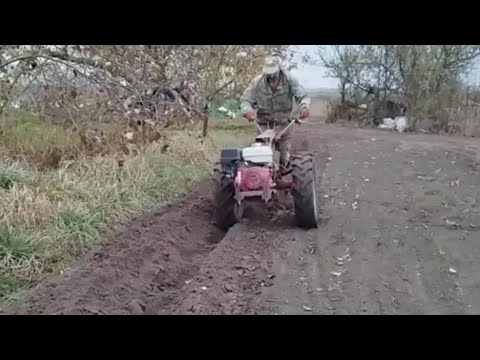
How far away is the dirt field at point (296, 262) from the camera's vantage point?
13.5 ft

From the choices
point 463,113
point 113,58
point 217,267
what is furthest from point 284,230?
point 463,113

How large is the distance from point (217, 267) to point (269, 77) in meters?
2.49

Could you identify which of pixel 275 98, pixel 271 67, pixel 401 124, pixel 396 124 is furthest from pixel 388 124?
pixel 271 67

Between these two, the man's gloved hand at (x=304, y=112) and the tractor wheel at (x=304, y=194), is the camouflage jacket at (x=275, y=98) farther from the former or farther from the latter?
the tractor wheel at (x=304, y=194)

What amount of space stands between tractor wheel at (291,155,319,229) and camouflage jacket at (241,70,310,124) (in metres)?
0.86

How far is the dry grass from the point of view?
194 inches

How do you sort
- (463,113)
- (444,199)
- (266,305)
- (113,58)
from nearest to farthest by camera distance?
(266,305)
(113,58)
(444,199)
(463,113)

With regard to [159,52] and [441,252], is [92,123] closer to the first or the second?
[159,52]

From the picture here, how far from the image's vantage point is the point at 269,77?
6.46 metres

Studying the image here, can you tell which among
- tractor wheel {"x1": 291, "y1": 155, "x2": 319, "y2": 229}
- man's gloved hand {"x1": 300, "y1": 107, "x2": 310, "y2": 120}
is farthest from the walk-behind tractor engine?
man's gloved hand {"x1": 300, "y1": 107, "x2": 310, "y2": 120}

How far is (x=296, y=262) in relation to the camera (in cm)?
492

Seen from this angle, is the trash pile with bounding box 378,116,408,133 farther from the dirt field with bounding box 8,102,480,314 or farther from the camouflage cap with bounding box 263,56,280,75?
the camouflage cap with bounding box 263,56,280,75

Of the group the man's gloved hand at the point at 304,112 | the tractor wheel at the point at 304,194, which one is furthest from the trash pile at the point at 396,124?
the tractor wheel at the point at 304,194

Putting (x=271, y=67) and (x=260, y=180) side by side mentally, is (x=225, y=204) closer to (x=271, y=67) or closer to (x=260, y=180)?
(x=260, y=180)
